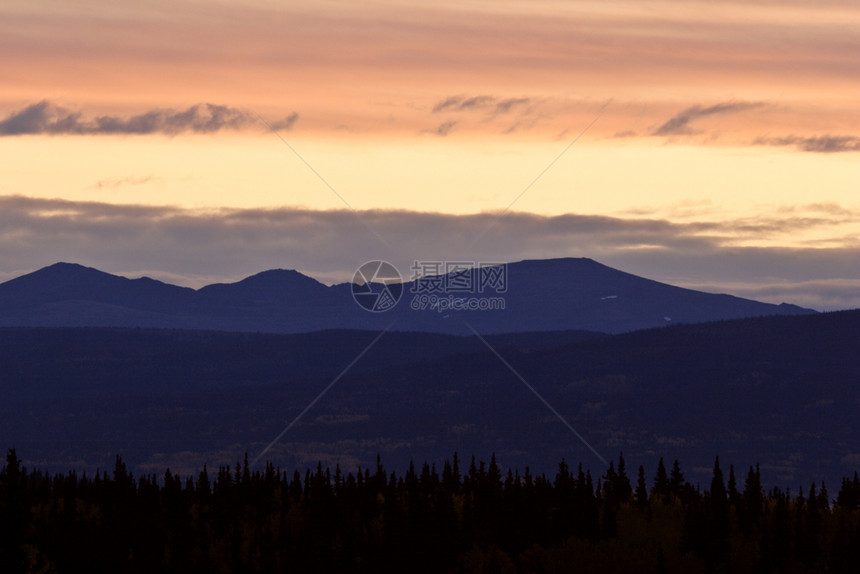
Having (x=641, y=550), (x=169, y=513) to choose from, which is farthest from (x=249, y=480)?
(x=641, y=550)

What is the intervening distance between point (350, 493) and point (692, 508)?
168 ft

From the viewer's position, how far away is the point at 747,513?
11225cm

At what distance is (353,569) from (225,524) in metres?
22.8

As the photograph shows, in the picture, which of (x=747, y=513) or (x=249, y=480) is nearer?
(x=747, y=513)

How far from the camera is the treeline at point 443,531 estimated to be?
95.8 m

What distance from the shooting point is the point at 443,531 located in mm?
114250

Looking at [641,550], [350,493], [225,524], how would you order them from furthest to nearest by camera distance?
[350,493] → [225,524] → [641,550]

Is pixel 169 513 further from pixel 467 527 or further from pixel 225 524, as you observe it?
pixel 467 527

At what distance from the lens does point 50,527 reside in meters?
117

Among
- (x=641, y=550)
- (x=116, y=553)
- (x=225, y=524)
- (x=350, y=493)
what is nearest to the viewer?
(x=641, y=550)

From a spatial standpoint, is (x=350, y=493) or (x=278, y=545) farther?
(x=350, y=493)

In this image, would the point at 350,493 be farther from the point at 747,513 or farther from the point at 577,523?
the point at 747,513

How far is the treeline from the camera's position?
3772 inches

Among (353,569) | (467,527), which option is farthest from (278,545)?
(467,527)
